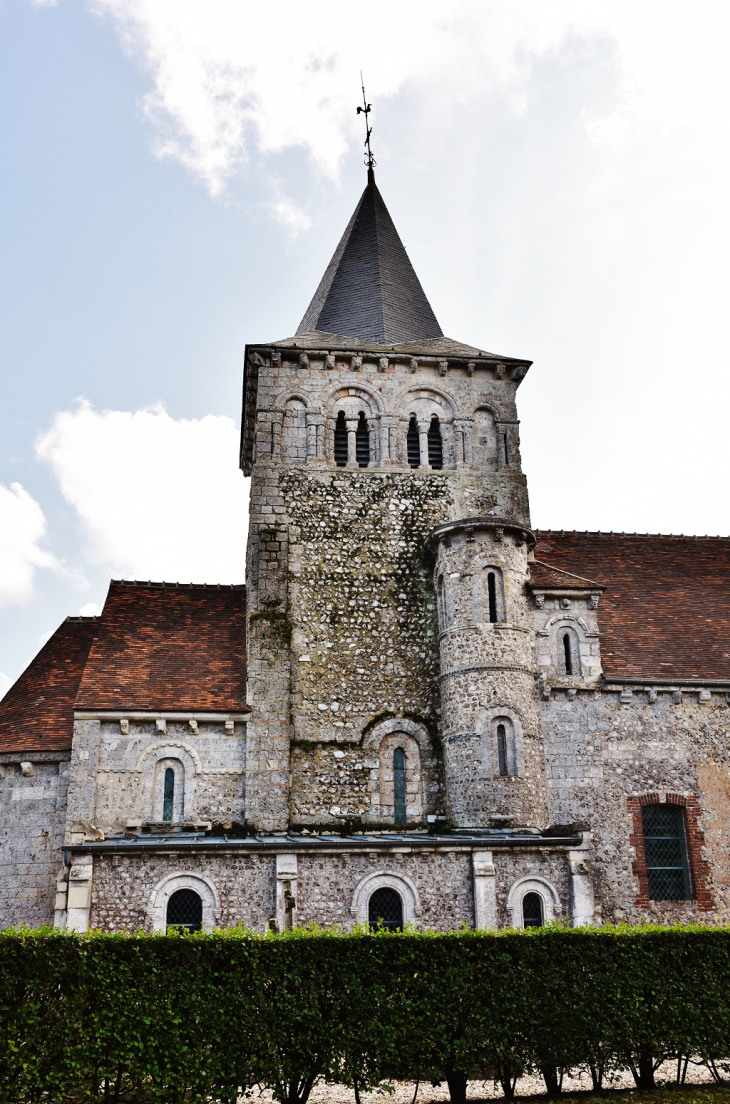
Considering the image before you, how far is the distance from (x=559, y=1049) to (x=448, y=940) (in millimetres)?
2014

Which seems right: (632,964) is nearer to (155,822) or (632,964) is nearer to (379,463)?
(155,822)

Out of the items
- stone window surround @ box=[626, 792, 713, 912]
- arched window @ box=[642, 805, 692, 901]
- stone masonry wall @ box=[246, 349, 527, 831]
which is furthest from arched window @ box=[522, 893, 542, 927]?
stone masonry wall @ box=[246, 349, 527, 831]

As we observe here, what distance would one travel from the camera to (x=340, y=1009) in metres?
12.0

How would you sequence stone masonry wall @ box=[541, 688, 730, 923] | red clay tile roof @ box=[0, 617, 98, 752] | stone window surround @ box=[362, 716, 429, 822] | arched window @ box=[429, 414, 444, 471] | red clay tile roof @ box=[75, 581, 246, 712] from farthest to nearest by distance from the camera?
1. arched window @ box=[429, 414, 444, 471]
2. stone window surround @ box=[362, 716, 429, 822]
3. red clay tile roof @ box=[75, 581, 246, 712]
4. red clay tile roof @ box=[0, 617, 98, 752]
5. stone masonry wall @ box=[541, 688, 730, 923]

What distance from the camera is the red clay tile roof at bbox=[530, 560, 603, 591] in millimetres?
21406

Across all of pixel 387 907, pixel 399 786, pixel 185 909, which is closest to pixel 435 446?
pixel 399 786

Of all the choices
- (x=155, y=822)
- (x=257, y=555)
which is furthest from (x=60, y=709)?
(x=257, y=555)

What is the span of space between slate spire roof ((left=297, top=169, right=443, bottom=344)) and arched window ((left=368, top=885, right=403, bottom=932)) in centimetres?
1440

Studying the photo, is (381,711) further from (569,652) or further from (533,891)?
(533,891)

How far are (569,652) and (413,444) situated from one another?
681 centimetres

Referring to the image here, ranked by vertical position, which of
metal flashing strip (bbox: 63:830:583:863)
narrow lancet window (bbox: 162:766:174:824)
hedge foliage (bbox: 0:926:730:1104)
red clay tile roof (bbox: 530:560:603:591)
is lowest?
hedge foliage (bbox: 0:926:730:1104)

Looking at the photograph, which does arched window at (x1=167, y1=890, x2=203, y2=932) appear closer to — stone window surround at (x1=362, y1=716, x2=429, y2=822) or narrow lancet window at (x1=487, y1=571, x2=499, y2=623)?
stone window surround at (x1=362, y1=716, x2=429, y2=822)

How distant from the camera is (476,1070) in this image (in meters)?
12.6

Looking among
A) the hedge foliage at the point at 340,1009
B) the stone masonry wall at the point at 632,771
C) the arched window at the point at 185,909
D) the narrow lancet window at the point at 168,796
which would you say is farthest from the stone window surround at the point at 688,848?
the narrow lancet window at the point at 168,796
